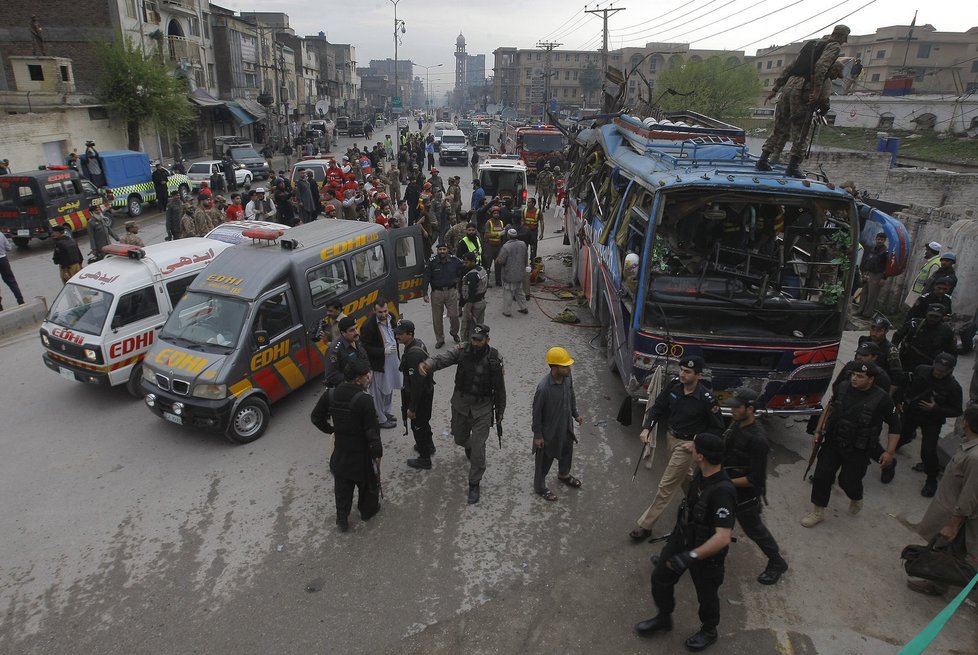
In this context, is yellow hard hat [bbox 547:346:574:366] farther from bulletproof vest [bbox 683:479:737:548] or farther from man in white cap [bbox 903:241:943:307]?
man in white cap [bbox 903:241:943:307]

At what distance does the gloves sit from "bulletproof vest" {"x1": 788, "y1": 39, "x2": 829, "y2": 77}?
640 centimetres

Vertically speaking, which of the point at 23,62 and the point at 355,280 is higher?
the point at 23,62

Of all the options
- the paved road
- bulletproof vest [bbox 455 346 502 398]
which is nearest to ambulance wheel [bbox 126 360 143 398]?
the paved road

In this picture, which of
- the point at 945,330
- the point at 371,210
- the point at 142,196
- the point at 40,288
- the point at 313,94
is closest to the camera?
the point at 945,330

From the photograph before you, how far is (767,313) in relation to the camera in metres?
6.67

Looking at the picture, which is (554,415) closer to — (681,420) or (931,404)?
(681,420)

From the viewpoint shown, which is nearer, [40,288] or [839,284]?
[839,284]

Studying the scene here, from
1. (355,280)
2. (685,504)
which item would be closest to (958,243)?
(685,504)

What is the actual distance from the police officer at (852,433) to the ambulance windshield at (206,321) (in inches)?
244

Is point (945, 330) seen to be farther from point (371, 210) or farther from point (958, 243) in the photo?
point (371, 210)

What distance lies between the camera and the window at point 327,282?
25.5 ft

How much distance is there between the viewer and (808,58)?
739 cm

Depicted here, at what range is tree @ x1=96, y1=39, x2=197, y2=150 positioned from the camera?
2695 cm

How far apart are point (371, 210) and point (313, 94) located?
6642 cm
